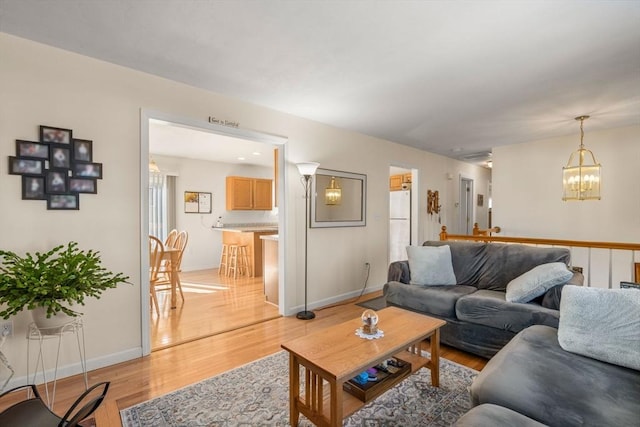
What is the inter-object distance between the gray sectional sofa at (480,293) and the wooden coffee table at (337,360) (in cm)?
71

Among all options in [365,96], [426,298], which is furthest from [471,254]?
[365,96]

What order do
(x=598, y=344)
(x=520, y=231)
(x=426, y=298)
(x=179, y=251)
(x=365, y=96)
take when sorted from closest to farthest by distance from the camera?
(x=598, y=344) < (x=426, y=298) < (x=365, y=96) < (x=179, y=251) < (x=520, y=231)

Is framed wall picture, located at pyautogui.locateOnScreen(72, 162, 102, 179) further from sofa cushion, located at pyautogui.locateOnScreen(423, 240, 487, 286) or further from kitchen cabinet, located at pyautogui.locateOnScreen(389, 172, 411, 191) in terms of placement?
kitchen cabinet, located at pyautogui.locateOnScreen(389, 172, 411, 191)

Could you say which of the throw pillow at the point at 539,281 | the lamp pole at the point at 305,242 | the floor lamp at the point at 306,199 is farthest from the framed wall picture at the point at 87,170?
the throw pillow at the point at 539,281

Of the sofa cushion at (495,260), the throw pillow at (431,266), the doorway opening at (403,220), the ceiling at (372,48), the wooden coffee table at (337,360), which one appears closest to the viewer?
the wooden coffee table at (337,360)

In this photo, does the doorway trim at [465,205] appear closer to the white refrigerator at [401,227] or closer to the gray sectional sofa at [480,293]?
the white refrigerator at [401,227]

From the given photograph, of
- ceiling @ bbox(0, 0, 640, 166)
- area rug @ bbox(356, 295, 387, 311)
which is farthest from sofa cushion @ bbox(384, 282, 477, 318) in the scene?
ceiling @ bbox(0, 0, 640, 166)

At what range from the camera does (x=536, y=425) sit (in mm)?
1103

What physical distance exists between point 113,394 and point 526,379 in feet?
8.29

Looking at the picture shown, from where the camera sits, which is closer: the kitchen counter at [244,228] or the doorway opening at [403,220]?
the doorway opening at [403,220]

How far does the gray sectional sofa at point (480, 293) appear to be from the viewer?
243cm

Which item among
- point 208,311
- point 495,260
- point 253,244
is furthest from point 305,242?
point 253,244

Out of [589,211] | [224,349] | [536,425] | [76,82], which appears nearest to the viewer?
[536,425]

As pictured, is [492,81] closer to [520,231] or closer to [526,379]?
[526,379]
